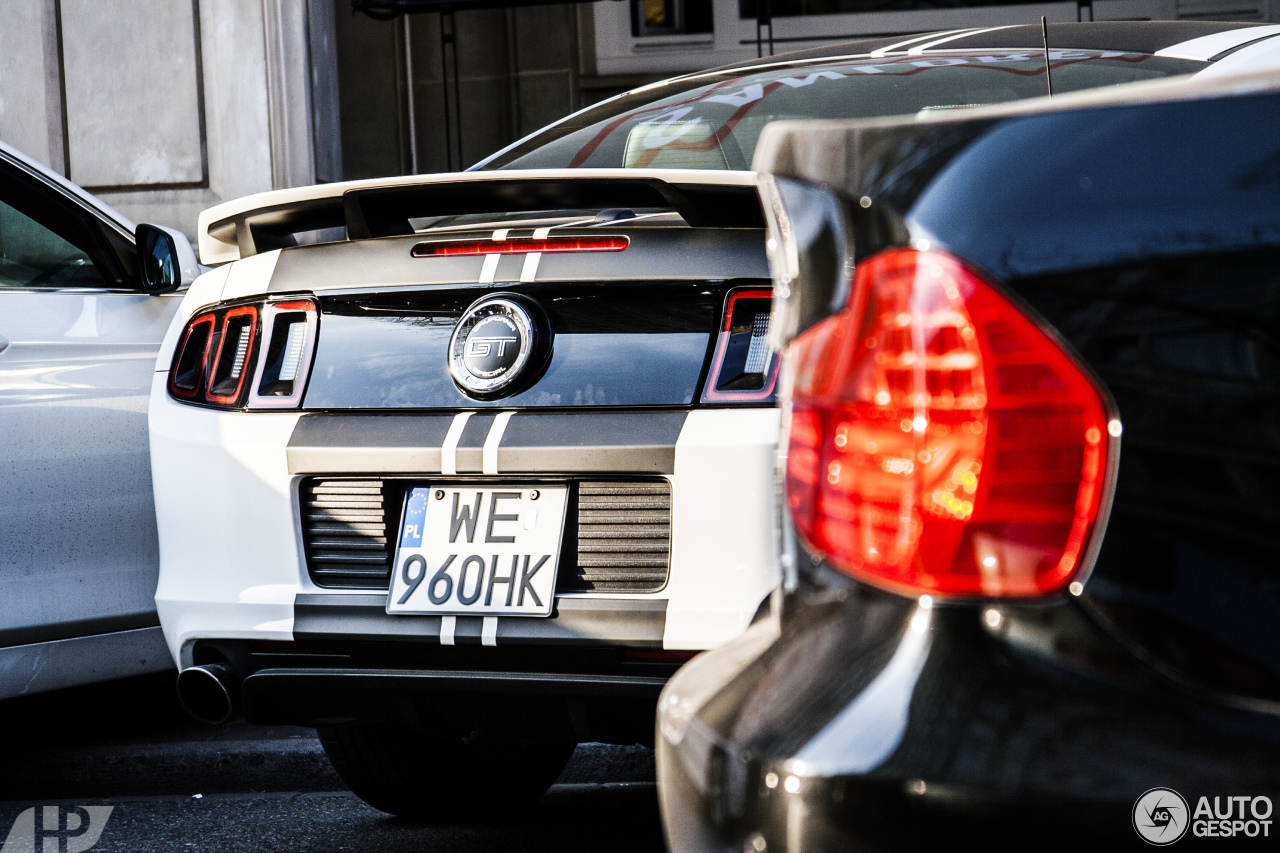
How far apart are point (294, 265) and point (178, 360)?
32 centimetres

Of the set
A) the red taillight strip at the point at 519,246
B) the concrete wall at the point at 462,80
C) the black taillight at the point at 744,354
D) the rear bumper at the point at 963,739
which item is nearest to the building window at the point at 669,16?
the concrete wall at the point at 462,80

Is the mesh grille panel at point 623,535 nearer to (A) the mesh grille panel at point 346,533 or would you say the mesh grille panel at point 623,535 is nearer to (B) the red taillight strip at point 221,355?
(A) the mesh grille panel at point 346,533

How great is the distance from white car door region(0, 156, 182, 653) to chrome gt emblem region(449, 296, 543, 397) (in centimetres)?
135

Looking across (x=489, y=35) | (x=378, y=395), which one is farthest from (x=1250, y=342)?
(x=489, y=35)

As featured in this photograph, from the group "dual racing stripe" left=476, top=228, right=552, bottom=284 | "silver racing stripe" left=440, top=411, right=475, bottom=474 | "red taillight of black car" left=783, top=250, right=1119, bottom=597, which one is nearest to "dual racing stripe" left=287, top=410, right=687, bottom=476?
"silver racing stripe" left=440, top=411, right=475, bottom=474

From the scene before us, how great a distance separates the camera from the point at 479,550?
6.84 feet

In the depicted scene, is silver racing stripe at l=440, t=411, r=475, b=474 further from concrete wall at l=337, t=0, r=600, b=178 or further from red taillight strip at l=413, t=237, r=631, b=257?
concrete wall at l=337, t=0, r=600, b=178

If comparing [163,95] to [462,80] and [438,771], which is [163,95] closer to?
[462,80]

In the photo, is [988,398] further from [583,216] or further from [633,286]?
[583,216]

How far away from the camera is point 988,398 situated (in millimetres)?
1037

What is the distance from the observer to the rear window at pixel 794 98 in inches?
102

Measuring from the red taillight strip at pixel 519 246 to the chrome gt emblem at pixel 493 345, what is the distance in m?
0.09

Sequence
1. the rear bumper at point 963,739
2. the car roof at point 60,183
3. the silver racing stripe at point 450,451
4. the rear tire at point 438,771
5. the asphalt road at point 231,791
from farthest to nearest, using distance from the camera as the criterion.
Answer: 1. the car roof at point 60,183
2. the asphalt road at point 231,791
3. the rear tire at point 438,771
4. the silver racing stripe at point 450,451
5. the rear bumper at point 963,739

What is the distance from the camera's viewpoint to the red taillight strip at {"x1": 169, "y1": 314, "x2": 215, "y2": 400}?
2.42 metres
